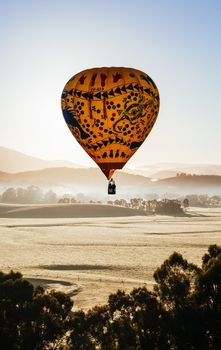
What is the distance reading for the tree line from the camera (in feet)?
64.3

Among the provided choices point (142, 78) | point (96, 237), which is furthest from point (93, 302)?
point (96, 237)

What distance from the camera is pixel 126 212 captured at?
153750 mm

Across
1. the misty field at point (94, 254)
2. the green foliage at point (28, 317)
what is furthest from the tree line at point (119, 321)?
the misty field at point (94, 254)

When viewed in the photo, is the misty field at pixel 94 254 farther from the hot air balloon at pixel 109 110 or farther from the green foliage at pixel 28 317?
the green foliage at pixel 28 317

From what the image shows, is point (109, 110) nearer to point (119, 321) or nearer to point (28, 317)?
point (119, 321)

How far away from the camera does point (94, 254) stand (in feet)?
207

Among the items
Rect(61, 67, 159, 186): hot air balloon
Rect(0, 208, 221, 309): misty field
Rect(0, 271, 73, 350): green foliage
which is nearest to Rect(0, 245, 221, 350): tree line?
Rect(0, 271, 73, 350): green foliage

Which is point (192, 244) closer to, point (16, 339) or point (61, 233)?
point (61, 233)

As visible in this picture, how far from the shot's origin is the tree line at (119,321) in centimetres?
1961

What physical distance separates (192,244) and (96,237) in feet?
59.9

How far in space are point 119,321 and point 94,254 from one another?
43.5m

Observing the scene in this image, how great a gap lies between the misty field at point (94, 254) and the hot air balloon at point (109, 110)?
12.0 meters

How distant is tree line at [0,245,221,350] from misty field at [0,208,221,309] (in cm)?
1486

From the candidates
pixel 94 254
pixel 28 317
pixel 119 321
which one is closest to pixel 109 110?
pixel 119 321
